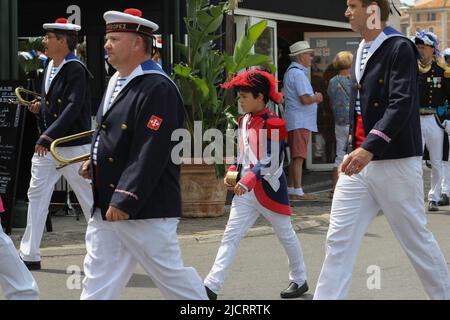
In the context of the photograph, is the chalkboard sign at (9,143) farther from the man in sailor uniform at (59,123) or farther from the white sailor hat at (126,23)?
the white sailor hat at (126,23)

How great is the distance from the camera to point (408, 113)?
220 inches

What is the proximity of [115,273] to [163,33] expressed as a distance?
729 cm

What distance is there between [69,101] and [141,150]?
10.6 feet

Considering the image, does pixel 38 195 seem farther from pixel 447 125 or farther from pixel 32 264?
pixel 447 125

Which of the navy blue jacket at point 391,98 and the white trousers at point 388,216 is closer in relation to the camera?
the navy blue jacket at point 391,98

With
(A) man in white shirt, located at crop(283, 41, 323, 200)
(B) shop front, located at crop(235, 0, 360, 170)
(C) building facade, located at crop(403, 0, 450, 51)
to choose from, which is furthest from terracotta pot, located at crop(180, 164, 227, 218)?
(C) building facade, located at crop(403, 0, 450, 51)

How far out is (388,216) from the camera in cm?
575

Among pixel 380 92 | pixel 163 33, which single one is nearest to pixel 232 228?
pixel 380 92

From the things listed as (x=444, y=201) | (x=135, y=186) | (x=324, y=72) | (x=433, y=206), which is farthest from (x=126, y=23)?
(x=324, y=72)

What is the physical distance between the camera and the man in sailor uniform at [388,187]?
564cm

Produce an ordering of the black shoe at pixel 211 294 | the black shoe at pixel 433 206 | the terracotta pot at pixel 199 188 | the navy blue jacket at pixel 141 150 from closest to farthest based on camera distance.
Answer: the navy blue jacket at pixel 141 150 → the black shoe at pixel 211 294 → the terracotta pot at pixel 199 188 → the black shoe at pixel 433 206

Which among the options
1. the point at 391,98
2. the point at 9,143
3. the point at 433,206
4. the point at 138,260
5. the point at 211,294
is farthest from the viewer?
the point at 433,206

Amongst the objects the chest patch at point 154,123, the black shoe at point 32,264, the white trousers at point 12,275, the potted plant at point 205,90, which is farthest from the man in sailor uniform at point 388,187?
the potted plant at point 205,90

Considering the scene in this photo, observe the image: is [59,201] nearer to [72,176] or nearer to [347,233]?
[72,176]
